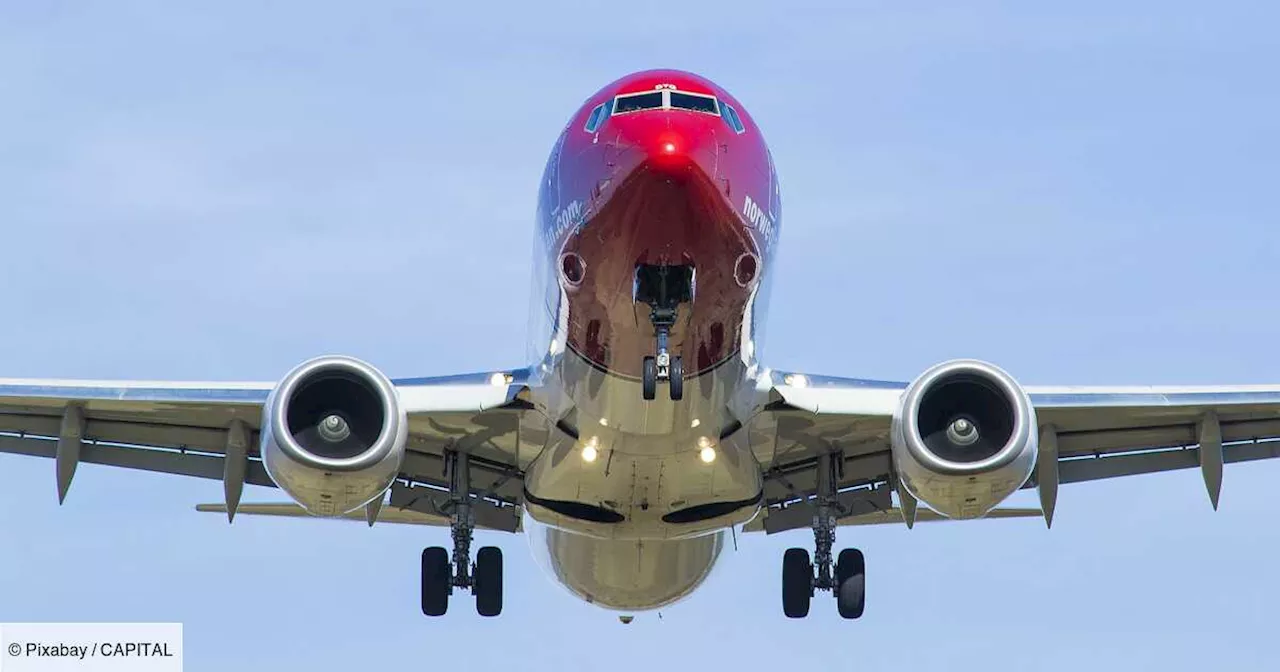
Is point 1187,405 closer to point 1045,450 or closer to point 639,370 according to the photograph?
point 1045,450

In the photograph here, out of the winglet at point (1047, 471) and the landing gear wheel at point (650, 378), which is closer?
the landing gear wheel at point (650, 378)

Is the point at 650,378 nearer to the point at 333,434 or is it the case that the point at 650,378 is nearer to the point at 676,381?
the point at 676,381

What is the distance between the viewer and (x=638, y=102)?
1969cm

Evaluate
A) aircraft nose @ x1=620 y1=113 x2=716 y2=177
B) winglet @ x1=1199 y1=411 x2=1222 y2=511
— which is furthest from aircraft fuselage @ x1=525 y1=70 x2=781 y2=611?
winglet @ x1=1199 y1=411 x2=1222 y2=511

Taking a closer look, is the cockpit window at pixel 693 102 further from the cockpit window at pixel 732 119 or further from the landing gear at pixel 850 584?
the landing gear at pixel 850 584

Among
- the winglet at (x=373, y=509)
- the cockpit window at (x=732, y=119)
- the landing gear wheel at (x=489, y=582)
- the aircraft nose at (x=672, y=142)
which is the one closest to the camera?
the aircraft nose at (x=672, y=142)

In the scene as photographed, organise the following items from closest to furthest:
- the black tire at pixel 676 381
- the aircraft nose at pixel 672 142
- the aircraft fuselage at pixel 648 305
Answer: the aircraft nose at pixel 672 142
the aircraft fuselage at pixel 648 305
the black tire at pixel 676 381

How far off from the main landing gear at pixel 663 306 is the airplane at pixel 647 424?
26mm

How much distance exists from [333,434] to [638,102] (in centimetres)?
491

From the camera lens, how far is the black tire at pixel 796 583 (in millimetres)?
26953

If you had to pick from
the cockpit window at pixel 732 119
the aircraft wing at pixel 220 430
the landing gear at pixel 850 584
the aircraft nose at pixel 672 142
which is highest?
the cockpit window at pixel 732 119

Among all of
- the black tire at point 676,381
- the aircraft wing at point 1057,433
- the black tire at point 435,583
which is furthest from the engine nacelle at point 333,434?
the black tire at point 435,583

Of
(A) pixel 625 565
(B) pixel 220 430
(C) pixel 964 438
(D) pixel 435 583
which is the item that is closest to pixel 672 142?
(C) pixel 964 438

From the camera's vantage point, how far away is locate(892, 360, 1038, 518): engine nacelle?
2125 centimetres
